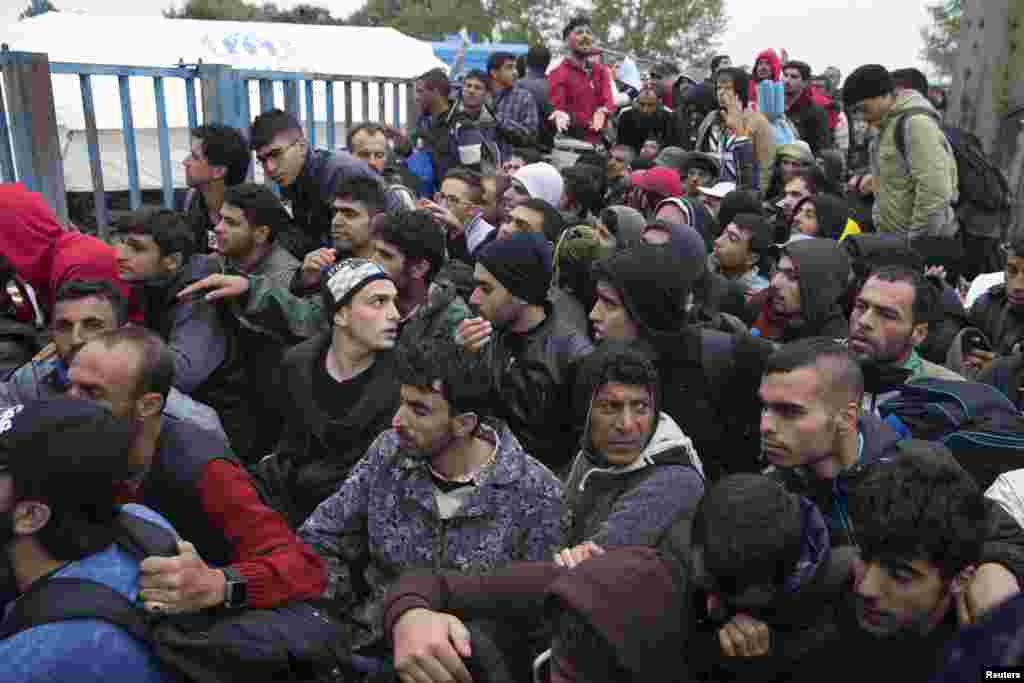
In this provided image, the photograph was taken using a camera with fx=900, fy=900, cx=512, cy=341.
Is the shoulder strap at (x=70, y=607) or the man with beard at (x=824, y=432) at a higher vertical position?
the man with beard at (x=824, y=432)

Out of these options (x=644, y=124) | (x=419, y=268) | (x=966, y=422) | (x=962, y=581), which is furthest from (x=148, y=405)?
(x=644, y=124)

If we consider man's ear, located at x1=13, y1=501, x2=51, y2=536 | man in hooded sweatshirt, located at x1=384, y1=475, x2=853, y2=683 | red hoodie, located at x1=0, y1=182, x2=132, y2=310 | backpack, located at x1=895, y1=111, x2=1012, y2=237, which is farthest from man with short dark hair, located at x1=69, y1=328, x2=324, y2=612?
backpack, located at x1=895, y1=111, x2=1012, y2=237

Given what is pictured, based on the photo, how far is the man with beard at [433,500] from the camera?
2389 millimetres

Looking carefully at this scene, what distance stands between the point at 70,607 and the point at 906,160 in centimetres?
496

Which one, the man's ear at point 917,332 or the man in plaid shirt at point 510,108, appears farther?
the man in plaid shirt at point 510,108

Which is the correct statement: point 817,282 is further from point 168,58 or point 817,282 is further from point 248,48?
point 248,48

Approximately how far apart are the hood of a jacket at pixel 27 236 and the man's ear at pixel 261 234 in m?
0.82

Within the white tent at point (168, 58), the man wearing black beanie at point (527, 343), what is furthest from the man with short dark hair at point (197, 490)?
the white tent at point (168, 58)

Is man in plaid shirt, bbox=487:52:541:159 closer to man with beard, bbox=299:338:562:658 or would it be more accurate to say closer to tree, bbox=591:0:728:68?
man with beard, bbox=299:338:562:658

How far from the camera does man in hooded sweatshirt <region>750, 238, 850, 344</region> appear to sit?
151 inches

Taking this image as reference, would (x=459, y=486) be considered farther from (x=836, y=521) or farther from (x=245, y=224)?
(x=245, y=224)

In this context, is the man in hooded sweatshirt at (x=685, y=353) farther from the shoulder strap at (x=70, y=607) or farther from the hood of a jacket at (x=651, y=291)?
the shoulder strap at (x=70, y=607)

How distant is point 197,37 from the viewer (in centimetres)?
1266

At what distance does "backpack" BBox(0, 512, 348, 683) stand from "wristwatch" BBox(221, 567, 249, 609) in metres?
0.02
